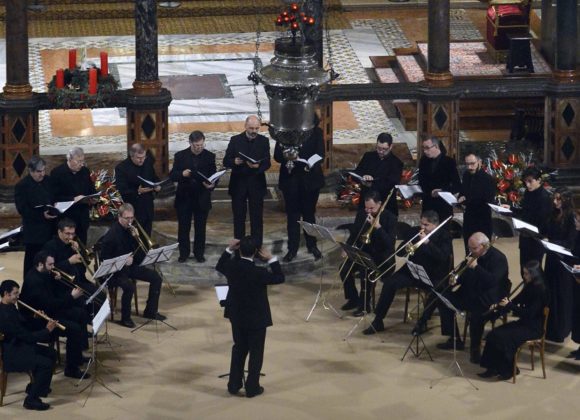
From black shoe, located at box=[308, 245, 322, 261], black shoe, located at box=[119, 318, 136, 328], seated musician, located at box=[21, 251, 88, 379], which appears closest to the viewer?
seated musician, located at box=[21, 251, 88, 379]

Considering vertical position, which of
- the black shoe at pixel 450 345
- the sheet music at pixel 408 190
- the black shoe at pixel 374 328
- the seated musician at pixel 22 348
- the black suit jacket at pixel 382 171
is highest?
the black suit jacket at pixel 382 171

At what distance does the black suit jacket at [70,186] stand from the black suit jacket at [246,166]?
152 centimetres

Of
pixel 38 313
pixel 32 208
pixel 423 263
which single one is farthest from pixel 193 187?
pixel 38 313

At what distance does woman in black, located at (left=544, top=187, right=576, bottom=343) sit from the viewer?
17.8m

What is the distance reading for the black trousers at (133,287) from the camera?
59.6 ft

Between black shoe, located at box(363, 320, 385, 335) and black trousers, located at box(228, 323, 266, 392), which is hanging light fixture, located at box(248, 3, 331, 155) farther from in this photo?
black trousers, located at box(228, 323, 266, 392)

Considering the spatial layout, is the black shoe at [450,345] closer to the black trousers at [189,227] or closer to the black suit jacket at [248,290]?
the black suit jacket at [248,290]

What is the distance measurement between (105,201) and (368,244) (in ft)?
12.4

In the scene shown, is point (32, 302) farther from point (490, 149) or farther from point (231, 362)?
point (490, 149)

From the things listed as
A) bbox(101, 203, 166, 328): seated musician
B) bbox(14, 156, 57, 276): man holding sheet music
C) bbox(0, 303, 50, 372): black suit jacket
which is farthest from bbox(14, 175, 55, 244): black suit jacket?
bbox(0, 303, 50, 372): black suit jacket

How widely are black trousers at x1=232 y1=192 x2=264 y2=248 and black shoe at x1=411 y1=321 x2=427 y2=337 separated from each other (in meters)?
2.41

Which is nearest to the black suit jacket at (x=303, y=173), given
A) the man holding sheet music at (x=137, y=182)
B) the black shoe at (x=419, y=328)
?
the man holding sheet music at (x=137, y=182)

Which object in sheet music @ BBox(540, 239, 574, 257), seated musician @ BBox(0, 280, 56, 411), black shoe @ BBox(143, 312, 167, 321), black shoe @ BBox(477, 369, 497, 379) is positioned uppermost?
sheet music @ BBox(540, 239, 574, 257)

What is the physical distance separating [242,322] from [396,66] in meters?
10.9
